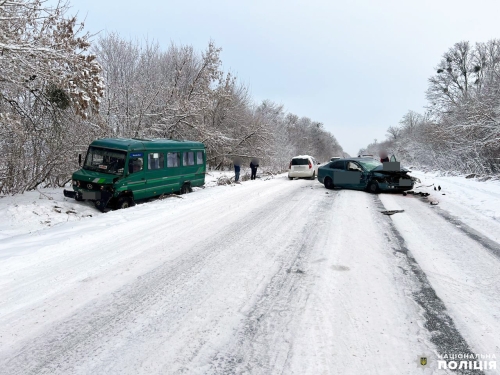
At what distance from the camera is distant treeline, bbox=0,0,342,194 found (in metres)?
6.76

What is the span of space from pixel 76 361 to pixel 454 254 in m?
5.33

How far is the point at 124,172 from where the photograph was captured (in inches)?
412

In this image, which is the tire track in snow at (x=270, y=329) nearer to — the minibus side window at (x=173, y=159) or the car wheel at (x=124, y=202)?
the car wheel at (x=124, y=202)

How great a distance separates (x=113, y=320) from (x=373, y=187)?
12035 millimetres

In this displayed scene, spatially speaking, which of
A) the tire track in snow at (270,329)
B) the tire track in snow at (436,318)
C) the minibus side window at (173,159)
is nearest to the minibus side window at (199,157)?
the minibus side window at (173,159)

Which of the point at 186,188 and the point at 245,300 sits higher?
the point at 186,188

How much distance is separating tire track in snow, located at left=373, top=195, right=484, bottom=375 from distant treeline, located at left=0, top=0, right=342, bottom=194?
24.5 ft

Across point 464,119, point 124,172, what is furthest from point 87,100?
point 464,119

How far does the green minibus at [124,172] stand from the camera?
33.6 ft

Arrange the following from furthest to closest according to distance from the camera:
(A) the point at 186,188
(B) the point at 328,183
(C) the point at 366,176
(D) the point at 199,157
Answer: (D) the point at 199,157, (B) the point at 328,183, (A) the point at 186,188, (C) the point at 366,176

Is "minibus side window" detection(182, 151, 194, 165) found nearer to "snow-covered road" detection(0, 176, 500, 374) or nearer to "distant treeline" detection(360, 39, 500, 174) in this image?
"snow-covered road" detection(0, 176, 500, 374)

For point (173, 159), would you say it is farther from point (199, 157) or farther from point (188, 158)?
point (199, 157)

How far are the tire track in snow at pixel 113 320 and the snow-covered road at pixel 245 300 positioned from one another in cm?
1

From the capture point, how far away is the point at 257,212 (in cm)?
862
